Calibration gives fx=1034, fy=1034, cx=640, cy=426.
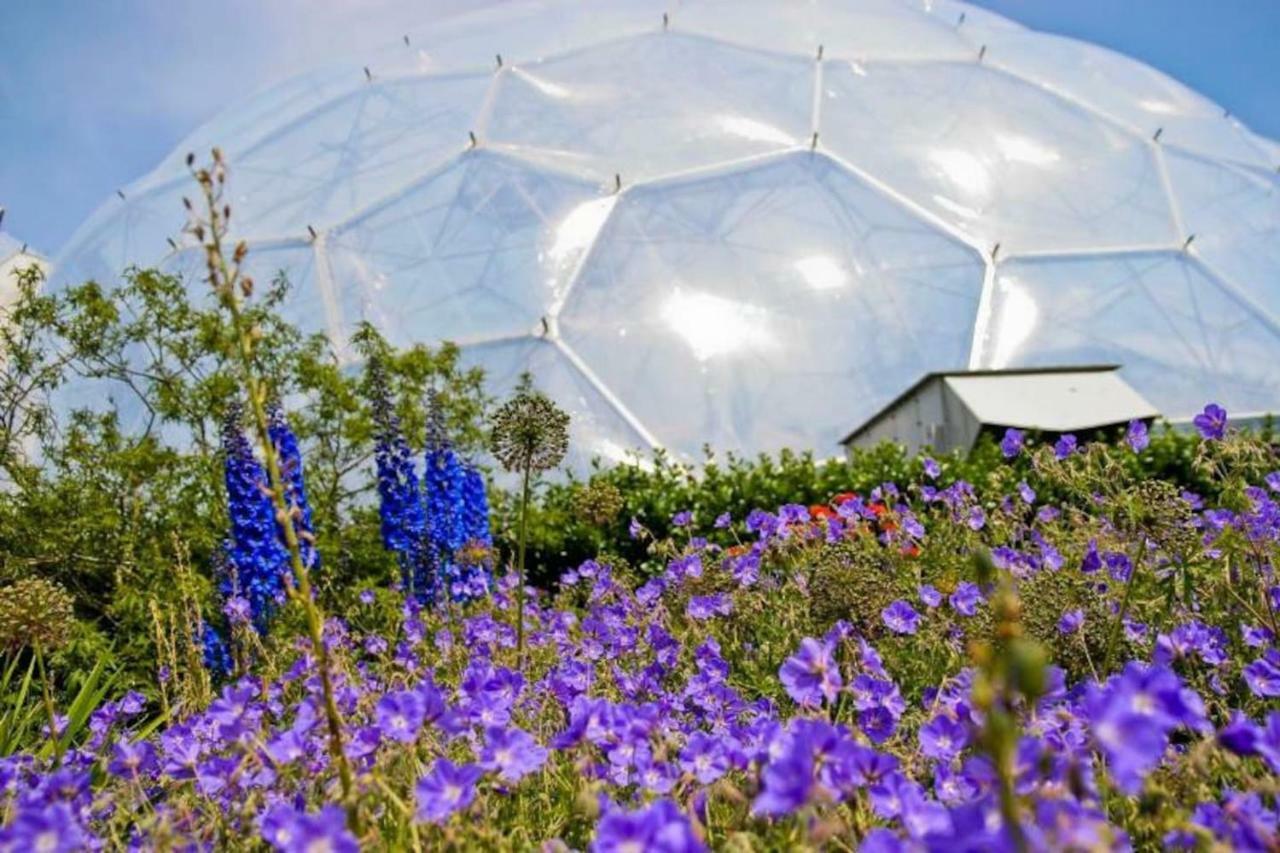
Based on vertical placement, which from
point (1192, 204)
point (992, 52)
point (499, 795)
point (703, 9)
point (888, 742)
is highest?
point (703, 9)

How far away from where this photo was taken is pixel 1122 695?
39.9 inches

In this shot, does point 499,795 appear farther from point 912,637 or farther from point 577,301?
point 577,301

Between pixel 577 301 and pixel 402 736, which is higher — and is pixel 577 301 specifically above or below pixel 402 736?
above

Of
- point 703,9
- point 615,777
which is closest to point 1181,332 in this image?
point 703,9

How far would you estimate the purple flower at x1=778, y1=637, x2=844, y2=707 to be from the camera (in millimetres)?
1790

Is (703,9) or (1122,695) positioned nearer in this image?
(1122,695)

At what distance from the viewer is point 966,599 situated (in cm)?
334

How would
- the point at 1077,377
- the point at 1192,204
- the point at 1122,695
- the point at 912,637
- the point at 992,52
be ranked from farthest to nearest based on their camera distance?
1. the point at 992,52
2. the point at 1192,204
3. the point at 1077,377
4. the point at 912,637
5. the point at 1122,695

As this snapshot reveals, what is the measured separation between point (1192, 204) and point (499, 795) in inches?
615

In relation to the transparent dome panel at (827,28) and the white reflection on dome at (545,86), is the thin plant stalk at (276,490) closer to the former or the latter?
the white reflection on dome at (545,86)

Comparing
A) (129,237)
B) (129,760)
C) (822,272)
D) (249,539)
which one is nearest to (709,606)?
(129,760)

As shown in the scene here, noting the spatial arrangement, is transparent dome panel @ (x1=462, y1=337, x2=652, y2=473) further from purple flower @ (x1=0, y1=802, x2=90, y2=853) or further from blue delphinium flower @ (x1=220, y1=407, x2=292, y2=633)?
purple flower @ (x1=0, y1=802, x2=90, y2=853)

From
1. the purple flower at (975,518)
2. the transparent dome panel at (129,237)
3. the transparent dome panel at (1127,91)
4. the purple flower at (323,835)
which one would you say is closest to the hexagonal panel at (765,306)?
the transparent dome panel at (1127,91)

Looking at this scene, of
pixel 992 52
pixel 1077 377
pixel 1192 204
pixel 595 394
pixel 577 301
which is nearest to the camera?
pixel 1077 377
